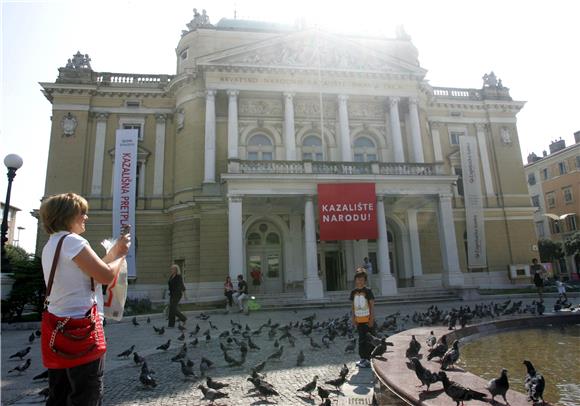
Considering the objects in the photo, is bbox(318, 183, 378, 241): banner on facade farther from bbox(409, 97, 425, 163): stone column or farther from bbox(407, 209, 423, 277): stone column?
bbox(409, 97, 425, 163): stone column

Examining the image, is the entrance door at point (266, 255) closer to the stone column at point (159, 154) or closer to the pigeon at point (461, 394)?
the stone column at point (159, 154)

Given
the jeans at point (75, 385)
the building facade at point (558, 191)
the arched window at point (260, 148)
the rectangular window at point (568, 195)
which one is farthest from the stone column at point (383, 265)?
the rectangular window at point (568, 195)

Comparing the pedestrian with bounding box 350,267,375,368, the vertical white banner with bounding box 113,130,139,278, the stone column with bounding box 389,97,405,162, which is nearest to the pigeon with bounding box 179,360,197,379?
the pedestrian with bounding box 350,267,375,368

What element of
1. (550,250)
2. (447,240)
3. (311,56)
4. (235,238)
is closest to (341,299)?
(235,238)

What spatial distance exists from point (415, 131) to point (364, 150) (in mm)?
3849

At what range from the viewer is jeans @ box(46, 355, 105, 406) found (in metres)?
2.72

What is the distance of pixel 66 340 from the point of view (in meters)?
2.70

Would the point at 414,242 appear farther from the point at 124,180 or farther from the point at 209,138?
the point at 124,180

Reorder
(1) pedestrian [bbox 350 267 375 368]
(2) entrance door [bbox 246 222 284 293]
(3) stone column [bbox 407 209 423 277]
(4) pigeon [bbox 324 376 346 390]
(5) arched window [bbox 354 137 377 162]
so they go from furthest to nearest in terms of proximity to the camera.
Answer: (5) arched window [bbox 354 137 377 162] < (3) stone column [bbox 407 209 423 277] < (2) entrance door [bbox 246 222 284 293] < (1) pedestrian [bbox 350 267 375 368] < (4) pigeon [bbox 324 376 346 390]

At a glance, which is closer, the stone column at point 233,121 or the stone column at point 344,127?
the stone column at point 233,121

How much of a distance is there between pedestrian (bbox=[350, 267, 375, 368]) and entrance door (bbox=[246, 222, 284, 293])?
19.1 metres

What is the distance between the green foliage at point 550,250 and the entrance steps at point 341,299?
3076 cm

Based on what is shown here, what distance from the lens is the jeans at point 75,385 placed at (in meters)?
2.72

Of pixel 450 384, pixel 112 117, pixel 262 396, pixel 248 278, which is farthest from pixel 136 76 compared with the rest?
pixel 450 384
